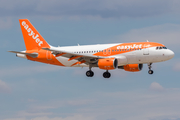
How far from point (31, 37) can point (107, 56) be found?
17015mm

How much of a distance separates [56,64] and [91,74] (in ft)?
25.3

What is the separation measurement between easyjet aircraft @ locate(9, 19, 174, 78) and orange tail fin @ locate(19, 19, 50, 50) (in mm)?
1240

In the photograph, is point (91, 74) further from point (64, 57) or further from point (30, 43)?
point (30, 43)

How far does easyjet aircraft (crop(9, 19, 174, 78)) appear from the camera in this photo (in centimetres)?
6119

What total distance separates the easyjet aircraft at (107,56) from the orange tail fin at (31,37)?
1240 mm

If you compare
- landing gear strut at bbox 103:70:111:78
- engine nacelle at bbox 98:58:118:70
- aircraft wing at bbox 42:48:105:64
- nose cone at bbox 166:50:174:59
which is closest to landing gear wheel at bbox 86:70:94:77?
aircraft wing at bbox 42:48:105:64

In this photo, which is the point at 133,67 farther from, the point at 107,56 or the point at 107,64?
the point at 107,64

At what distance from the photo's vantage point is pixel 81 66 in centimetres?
6675

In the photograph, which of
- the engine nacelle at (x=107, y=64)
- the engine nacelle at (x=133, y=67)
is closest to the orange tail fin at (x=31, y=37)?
the engine nacelle at (x=107, y=64)

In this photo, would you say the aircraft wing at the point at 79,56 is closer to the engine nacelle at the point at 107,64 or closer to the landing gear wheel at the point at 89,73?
the engine nacelle at the point at 107,64

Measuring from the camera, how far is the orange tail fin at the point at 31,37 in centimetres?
7081

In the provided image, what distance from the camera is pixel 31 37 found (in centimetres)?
7150

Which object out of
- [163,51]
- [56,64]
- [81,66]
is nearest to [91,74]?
[81,66]

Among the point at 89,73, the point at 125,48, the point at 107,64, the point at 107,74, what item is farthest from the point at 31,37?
the point at 125,48
